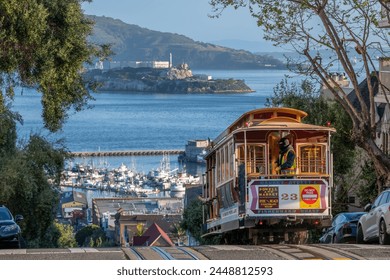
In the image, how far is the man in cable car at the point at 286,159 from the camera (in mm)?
25344

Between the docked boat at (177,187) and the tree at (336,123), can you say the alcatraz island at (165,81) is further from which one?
the tree at (336,123)

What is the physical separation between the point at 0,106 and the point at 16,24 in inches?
87.5

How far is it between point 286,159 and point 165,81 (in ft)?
184

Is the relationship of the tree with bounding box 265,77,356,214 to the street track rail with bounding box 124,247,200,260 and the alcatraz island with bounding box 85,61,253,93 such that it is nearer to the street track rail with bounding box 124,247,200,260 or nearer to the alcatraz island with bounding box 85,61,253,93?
the alcatraz island with bounding box 85,61,253,93

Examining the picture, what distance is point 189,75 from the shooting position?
74.7 m

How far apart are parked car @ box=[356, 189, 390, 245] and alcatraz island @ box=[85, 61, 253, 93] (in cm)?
4398

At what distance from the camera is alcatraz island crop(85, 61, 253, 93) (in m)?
72.8

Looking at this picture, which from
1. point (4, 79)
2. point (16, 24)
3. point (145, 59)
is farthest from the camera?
point (145, 59)

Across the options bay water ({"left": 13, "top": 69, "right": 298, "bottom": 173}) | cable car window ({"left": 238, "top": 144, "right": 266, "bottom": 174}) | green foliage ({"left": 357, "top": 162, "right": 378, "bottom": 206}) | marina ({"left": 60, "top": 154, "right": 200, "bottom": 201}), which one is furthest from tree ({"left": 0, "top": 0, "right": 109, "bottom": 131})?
marina ({"left": 60, "top": 154, "right": 200, "bottom": 201})

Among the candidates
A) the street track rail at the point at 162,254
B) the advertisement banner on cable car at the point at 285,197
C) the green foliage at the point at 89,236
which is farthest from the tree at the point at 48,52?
the green foliage at the point at 89,236

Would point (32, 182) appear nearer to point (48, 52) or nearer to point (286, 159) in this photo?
point (48, 52)

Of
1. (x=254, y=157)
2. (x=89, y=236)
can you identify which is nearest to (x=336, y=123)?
(x=254, y=157)

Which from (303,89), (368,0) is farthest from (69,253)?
(303,89)
